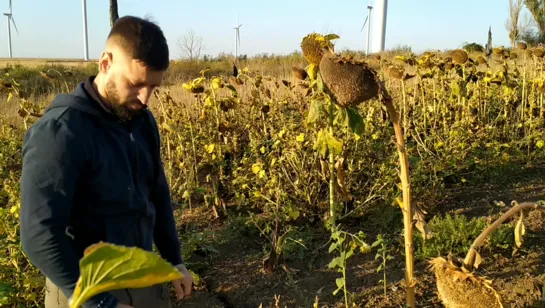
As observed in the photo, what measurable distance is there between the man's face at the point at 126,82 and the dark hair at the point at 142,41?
19 millimetres

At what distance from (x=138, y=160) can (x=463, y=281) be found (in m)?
1.04

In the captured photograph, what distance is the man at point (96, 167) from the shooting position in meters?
1.31

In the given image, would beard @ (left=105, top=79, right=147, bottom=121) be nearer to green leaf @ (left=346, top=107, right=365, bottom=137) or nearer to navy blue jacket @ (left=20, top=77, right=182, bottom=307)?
navy blue jacket @ (left=20, top=77, right=182, bottom=307)

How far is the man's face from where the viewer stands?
141 centimetres

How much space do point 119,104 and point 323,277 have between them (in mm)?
1807

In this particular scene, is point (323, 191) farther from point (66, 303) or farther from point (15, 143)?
point (15, 143)

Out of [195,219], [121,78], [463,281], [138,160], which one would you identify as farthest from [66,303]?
[195,219]

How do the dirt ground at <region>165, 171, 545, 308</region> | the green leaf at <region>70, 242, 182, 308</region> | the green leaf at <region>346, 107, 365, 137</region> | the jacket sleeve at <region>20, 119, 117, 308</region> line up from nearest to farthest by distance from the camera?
1. the green leaf at <region>70, 242, 182, 308</region>
2. the jacket sleeve at <region>20, 119, 117, 308</region>
3. the green leaf at <region>346, 107, 365, 137</region>
4. the dirt ground at <region>165, 171, 545, 308</region>

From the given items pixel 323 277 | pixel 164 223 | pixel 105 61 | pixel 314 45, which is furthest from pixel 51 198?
pixel 323 277

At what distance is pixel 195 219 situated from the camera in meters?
3.83

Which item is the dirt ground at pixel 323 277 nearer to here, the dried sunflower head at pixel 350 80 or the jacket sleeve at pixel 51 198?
the dried sunflower head at pixel 350 80

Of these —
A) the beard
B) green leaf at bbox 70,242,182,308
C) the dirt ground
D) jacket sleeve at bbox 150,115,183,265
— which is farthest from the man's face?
the dirt ground

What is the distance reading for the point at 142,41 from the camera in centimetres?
140

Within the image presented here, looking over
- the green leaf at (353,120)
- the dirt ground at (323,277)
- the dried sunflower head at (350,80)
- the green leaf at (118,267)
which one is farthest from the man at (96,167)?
the dirt ground at (323,277)
